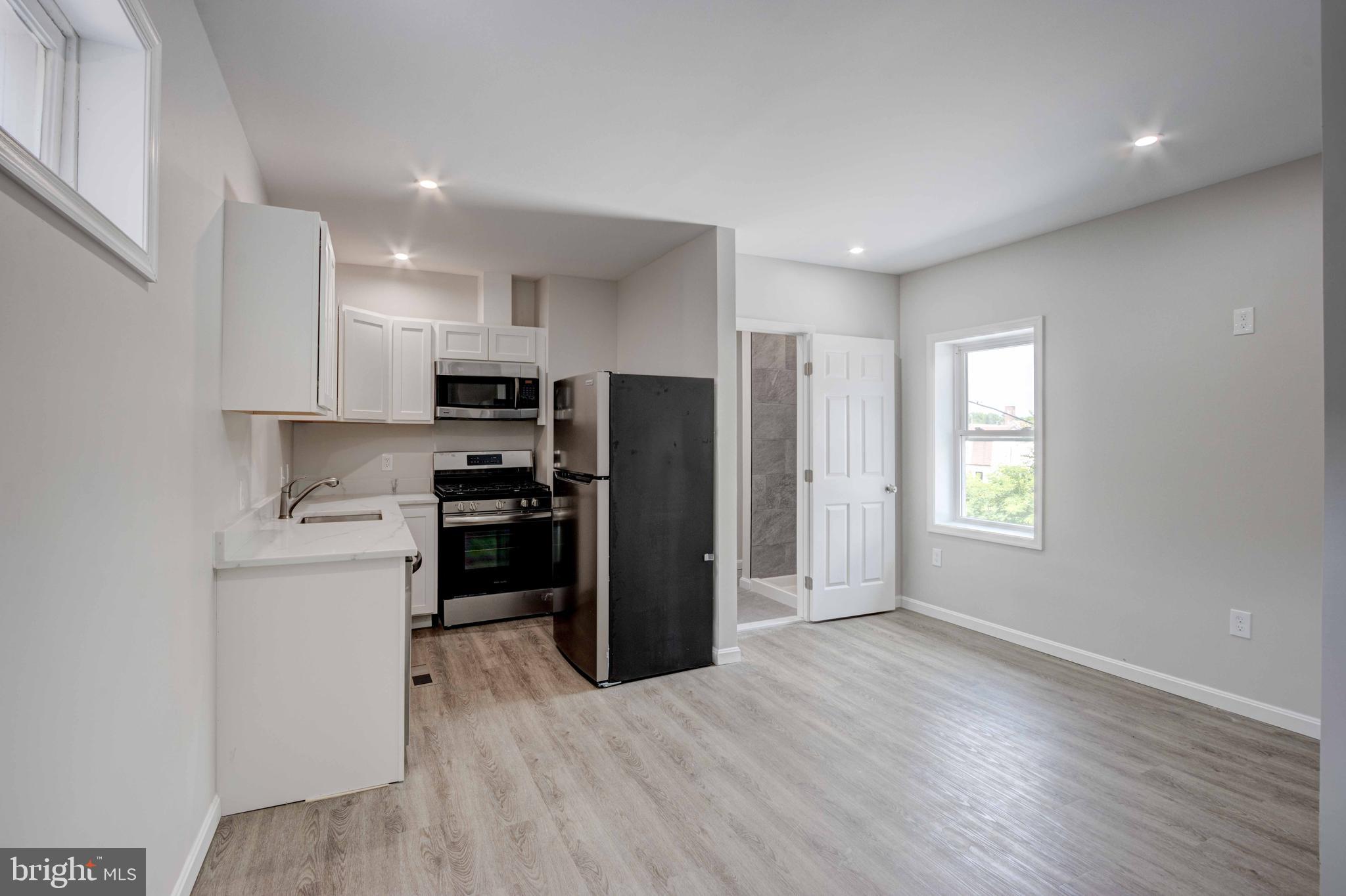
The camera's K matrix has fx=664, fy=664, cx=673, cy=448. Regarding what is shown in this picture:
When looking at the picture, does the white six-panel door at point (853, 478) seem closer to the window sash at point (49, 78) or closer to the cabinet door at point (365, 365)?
the cabinet door at point (365, 365)

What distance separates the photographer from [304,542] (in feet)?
8.12

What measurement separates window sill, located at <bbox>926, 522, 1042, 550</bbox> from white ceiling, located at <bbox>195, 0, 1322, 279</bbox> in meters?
1.84

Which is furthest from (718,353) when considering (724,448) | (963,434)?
(963,434)

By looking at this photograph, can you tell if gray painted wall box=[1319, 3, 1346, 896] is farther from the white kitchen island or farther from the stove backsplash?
the stove backsplash

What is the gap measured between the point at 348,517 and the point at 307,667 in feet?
4.69

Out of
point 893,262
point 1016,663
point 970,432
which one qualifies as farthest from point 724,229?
point 1016,663

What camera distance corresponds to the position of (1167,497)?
11.0ft

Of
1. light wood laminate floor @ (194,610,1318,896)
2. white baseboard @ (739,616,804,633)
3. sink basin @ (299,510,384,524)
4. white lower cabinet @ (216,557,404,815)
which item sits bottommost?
light wood laminate floor @ (194,610,1318,896)

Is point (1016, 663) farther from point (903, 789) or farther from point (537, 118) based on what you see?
point (537, 118)

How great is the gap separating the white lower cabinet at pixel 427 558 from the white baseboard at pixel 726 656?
77.0 inches

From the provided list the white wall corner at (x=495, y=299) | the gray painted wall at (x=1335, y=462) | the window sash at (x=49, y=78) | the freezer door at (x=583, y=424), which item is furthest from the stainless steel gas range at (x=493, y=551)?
the gray painted wall at (x=1335, y=462)

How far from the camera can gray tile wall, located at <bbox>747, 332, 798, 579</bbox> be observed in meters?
5.74

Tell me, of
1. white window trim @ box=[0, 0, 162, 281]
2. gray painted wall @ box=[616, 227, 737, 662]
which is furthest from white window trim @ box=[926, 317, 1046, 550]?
white window trim @ box=[0, 0, 162, 281]

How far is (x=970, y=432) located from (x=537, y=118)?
3.50 meters
